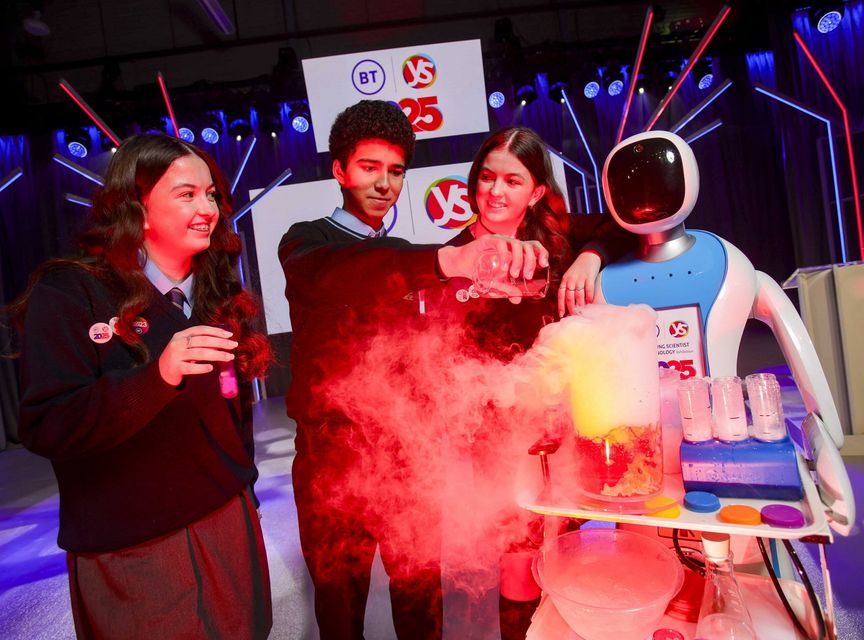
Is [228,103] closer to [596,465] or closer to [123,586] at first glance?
[123,586]

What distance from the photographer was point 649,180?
1.33m

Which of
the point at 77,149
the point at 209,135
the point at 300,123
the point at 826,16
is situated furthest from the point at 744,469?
the point at 77,149

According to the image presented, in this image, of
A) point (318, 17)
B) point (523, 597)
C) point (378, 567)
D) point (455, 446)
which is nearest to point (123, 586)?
point (455, 446)

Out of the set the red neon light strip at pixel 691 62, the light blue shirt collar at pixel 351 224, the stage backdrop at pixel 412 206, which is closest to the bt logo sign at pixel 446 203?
the stage backdrop at pixel 412 206

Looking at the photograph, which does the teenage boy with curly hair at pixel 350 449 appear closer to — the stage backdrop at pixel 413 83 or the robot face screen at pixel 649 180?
the robot face screen at pixel 649 180

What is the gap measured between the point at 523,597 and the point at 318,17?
719 centimetres

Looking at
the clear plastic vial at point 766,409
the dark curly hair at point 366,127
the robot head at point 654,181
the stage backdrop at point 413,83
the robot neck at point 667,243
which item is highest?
the stage backdrop at point 413,83

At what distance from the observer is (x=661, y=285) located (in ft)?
4.51

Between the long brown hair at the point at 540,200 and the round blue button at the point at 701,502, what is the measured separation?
843 mm

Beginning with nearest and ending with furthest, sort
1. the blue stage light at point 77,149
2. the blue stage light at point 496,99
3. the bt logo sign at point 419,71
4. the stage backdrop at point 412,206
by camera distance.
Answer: the bt logo sign at point 419,71, the stage backdrop at point 412,206, the blue stage light at point 496,99, the blue stage light at point 77,149

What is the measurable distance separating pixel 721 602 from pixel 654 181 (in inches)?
38.6

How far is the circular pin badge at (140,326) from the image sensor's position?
1.24 m

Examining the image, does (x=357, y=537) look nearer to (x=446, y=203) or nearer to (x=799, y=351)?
(x=799, y=351)

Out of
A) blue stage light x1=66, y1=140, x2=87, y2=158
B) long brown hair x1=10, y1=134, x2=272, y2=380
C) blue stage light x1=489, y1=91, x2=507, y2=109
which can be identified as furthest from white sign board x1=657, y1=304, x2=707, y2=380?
blue stage light x1=66, y1=140, x2=87, y2=158
